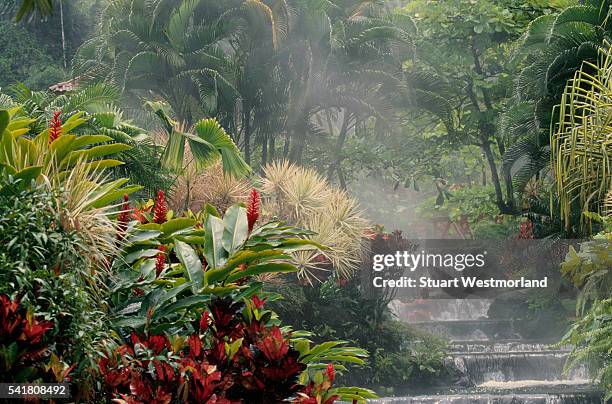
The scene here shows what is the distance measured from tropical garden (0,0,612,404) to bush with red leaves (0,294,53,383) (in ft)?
0.04

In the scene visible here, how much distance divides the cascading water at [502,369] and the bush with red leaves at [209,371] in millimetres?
6587

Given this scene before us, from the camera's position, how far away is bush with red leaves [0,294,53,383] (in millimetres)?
4566

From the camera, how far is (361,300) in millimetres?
16469

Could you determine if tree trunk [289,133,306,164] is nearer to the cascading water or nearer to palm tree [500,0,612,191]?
the cascading water

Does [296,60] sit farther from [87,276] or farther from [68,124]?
[87,276]

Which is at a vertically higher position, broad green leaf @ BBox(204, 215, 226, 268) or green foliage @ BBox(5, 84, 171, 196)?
green foliage @ BBox(5, 84, 171, 196)

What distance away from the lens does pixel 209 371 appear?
15.2 ft

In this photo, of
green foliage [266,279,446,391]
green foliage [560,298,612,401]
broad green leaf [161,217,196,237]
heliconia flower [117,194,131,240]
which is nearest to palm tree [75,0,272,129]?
green foliage [266,279,446,391]

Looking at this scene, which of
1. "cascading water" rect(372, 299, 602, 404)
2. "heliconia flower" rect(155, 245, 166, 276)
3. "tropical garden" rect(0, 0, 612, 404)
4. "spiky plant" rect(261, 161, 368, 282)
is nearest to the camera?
"tropical garden" rect(0, 0, 612, 404)

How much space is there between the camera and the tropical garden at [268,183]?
16.3 ft

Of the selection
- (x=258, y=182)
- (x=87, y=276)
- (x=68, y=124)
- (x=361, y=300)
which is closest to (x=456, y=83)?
(x=361, y=300)

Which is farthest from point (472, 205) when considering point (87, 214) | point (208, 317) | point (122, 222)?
point (87, 214)

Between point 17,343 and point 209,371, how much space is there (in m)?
0.91

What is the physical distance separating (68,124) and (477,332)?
1531 centimetres
